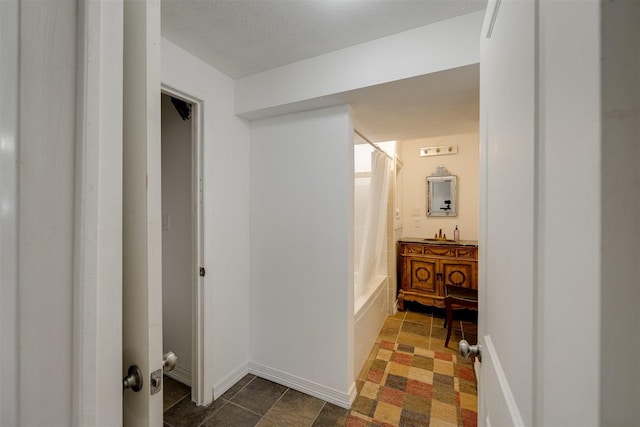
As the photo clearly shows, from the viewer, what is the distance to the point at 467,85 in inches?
61.7

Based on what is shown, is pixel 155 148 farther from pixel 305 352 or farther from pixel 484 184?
pixel 305 352

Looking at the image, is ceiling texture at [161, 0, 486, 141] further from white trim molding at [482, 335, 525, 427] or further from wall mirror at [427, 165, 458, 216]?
wall mirror at [427, 165, 458, 216]

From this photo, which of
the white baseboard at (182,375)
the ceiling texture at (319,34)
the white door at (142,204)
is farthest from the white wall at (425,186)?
the white door at (142,204)

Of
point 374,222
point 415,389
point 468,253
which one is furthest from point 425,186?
point 415,389

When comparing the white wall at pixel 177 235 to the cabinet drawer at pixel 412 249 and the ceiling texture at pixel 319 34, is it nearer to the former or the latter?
the ceiling texture at pixel 319 34

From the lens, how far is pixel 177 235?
212cm

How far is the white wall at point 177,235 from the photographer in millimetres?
2055

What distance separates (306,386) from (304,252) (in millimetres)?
1017

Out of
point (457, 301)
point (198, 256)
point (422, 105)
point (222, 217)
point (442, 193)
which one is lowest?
point (457, 301)

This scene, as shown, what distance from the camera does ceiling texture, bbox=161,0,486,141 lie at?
130cm

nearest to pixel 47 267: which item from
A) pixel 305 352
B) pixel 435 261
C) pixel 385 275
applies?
pixel 305 352

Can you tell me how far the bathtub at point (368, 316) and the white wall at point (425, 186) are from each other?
1192 mm

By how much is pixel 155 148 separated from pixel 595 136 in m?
0.78

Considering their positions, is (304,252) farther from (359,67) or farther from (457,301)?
(457,301)
